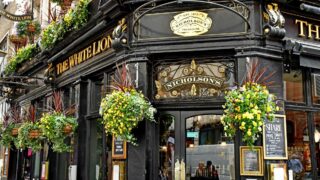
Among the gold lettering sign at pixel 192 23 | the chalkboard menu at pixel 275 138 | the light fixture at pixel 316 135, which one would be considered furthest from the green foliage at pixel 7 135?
the light fixture at pixel 316 135

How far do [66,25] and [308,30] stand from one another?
6200 mm

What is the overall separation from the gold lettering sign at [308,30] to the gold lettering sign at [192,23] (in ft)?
6.39

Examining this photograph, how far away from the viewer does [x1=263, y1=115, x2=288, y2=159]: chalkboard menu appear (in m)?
7.24

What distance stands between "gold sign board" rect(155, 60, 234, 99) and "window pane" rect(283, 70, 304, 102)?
1171 mm

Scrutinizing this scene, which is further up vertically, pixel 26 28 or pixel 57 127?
pixel 26 28

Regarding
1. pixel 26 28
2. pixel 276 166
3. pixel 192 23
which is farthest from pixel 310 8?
pixel 26 28

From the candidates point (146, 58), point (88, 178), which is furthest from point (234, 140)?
point (88, 178)

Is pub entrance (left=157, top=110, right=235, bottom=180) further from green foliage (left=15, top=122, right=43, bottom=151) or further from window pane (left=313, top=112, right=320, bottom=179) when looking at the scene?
green foliage (left=15, top=122, right=43, bottom=151)

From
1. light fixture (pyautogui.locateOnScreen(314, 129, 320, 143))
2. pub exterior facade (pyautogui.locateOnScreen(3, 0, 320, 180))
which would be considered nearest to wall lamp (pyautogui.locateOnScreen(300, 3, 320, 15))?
pub exterior facade (pyautogui.locateOnScreen(3, 0, 320, 180))

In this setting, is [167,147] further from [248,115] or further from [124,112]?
[248,115]

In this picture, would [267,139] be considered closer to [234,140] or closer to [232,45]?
[234,140]

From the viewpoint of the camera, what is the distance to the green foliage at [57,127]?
991 centimetres

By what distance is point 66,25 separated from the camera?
1107cm

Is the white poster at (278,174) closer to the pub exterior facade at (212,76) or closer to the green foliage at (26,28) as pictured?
the pub exterior facade at (212,76)
